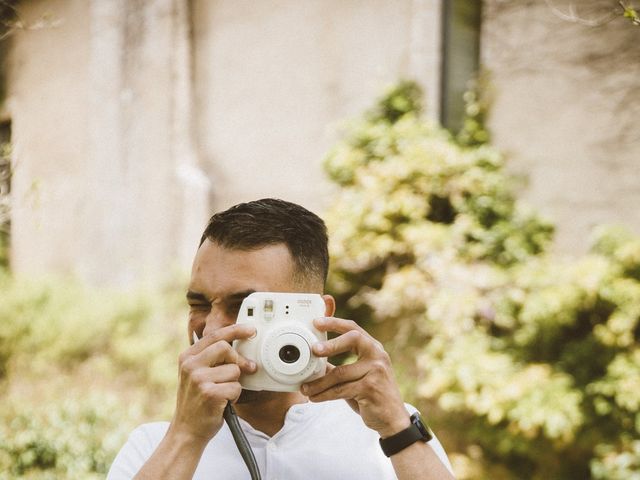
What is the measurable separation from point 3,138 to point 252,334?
28.7 ft

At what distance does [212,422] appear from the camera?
124 cm

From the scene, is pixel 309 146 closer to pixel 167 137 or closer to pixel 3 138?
pixel 167 137

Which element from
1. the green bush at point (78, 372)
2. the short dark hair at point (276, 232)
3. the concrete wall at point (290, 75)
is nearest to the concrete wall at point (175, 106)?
the concrete wall at point (290, 75)

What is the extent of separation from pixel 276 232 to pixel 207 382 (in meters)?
0.45

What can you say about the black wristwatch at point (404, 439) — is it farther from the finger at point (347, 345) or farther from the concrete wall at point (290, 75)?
the concrete wall at point (290, 75)

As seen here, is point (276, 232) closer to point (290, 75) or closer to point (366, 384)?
point (366, 384)

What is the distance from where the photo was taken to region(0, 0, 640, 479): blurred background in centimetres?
366

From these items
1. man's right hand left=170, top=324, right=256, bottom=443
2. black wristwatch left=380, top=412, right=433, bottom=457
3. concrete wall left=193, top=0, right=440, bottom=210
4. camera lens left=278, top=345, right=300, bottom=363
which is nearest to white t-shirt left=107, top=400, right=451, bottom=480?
black wristwatch left=380, top=412, right=433, bottom=457

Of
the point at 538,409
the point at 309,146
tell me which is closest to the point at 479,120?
the point at 309,146

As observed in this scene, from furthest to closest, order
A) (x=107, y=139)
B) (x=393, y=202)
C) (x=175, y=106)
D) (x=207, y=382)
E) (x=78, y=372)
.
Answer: (x=107, y=139), (x=175, y=106), (x=78, y=372), (x=393, y=202), (x=207, y=382)

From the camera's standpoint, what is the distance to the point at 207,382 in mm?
1225

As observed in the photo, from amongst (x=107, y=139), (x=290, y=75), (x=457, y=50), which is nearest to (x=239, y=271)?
(x=457, y=50)

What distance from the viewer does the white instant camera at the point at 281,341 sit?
1265mm

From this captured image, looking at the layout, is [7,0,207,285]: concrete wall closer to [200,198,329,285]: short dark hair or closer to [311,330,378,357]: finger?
[200,198,329,285]: short dark hair
